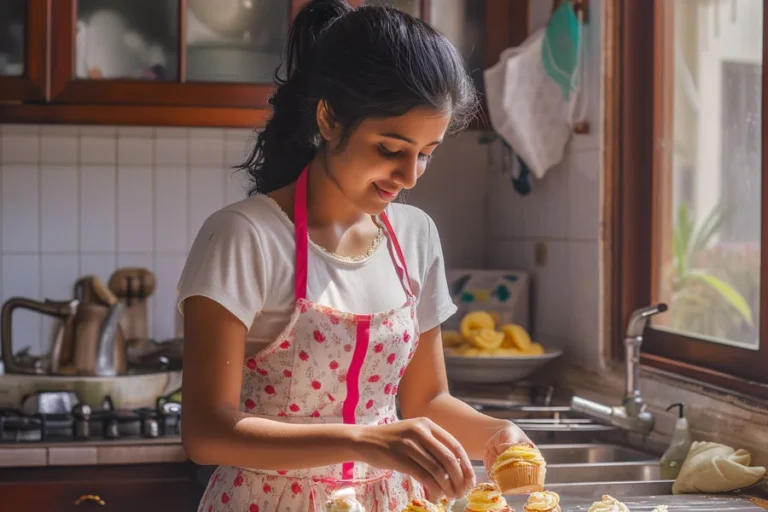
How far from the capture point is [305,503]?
4.37 feet

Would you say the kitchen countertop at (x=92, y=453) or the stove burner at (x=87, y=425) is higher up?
the stove burner at (x=87, y=425)

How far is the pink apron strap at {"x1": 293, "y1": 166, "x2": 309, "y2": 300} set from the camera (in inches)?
51.3

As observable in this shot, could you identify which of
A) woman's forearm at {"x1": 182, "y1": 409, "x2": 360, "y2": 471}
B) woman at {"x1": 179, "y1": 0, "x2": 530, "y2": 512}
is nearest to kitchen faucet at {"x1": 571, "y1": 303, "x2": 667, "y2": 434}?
woman at {"x1": 179, "y1": 0, "x2": 530, "y2": 512}

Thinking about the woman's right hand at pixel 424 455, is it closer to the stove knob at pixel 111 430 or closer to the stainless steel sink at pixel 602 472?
the stainless steel sink at pixel 602 472

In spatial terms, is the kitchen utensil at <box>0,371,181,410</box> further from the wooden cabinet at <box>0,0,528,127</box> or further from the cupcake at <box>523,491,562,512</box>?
the cupcake at <box>523,491,562,512</box>

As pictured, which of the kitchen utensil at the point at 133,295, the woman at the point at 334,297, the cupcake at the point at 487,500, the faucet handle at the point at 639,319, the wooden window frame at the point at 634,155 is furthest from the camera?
the kitchen utensil at the point at 133,295

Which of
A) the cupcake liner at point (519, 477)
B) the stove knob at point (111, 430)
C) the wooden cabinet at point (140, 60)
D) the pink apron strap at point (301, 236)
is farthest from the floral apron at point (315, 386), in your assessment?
the wooden cabinet at point (140, 60)

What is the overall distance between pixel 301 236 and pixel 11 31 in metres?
1.49

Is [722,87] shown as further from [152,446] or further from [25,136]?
[25,136]

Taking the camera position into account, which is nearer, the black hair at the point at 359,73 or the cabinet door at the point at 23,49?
the black hair at the point at 359,73

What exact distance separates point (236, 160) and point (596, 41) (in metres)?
1.06

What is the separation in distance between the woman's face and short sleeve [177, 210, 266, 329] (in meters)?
0.14

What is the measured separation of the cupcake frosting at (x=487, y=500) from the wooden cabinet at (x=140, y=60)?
1404mm

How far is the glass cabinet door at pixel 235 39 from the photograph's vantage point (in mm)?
2566
